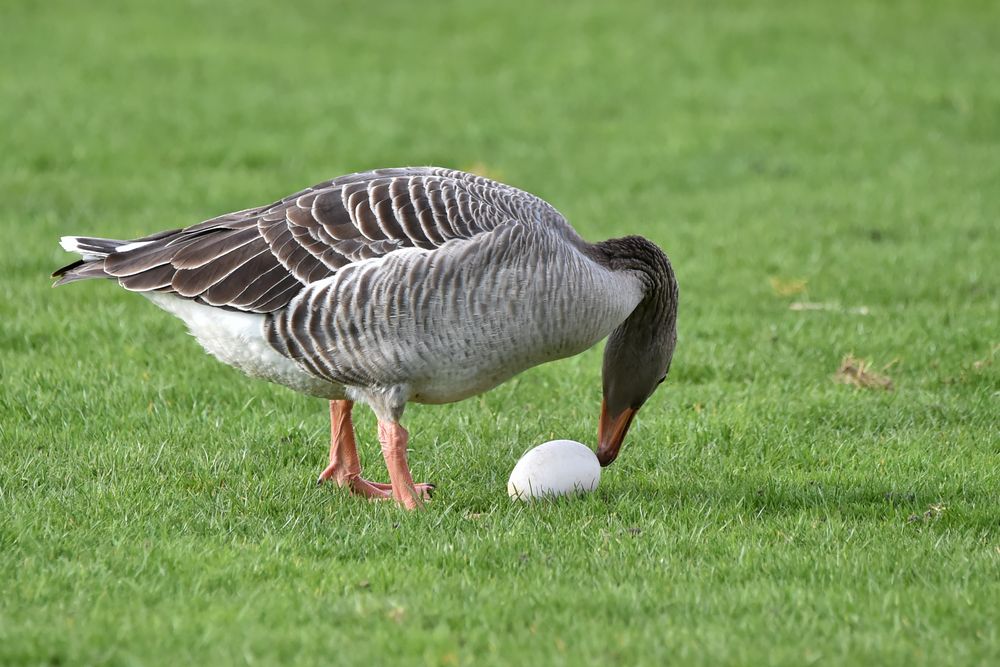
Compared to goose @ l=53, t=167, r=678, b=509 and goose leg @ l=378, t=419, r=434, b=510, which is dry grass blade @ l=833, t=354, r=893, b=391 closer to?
goose @ l=53, t=167, r=678, b=509

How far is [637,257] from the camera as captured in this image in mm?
6555

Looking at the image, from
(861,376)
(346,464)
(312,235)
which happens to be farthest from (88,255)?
(861,376)

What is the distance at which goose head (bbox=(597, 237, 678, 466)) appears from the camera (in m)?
6.58

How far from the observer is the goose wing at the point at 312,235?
610 cm

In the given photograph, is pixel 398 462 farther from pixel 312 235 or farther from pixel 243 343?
pixel 312 235

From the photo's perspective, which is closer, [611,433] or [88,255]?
[88,255]

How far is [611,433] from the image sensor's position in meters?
6.66

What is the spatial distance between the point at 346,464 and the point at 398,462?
1.66 ft

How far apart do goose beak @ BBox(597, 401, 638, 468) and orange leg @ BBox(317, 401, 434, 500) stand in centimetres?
94

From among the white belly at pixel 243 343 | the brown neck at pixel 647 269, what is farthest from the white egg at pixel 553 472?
the white belly at pixel 243 343

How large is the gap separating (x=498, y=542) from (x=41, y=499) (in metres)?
2.27

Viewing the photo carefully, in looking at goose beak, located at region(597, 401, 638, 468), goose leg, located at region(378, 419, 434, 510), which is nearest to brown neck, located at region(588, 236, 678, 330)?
goose beak, located at region(597, 401, 638, 468)

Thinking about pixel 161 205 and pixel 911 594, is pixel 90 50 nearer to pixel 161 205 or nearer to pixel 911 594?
pixel 161 205

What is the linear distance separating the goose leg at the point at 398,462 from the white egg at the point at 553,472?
0.52 meters
